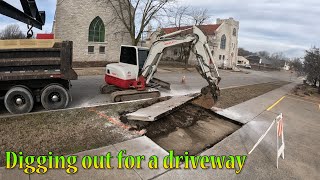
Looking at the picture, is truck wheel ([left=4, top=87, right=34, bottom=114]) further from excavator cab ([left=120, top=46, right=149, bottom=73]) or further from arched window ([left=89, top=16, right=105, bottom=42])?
arched window ([left=89, top=16, right=105, bottom=42])

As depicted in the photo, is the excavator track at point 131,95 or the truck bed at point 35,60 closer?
the truck bed at point 35,60

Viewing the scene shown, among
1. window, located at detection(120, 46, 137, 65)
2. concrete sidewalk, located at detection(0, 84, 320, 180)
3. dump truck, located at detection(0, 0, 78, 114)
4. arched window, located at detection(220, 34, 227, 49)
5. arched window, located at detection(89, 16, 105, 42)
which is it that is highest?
arched window, located at detection(220, 34, 227, 49)

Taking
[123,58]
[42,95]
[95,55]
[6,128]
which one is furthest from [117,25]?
[6,128]

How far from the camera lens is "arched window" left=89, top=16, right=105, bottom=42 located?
85.6ft

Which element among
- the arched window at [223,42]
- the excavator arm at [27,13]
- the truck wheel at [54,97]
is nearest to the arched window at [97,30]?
the truck wheel at [54,97]

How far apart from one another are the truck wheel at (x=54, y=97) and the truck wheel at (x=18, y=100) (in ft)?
1.43

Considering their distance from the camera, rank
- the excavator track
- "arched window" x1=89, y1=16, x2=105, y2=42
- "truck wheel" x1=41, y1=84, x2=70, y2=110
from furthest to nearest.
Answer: "arched window" x1=89, y1=16, x2=105, y2=42
the excavator track
"truck wheel" x1=41, y1=84, x2=70, y2=110

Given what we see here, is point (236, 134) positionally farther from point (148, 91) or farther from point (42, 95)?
point (42, 95)

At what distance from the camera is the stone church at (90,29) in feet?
80.6

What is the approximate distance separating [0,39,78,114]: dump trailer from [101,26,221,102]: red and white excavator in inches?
97.2

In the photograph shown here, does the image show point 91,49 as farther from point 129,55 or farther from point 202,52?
point 202,52

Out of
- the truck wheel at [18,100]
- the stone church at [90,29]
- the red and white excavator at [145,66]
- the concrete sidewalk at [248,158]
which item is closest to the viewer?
the concrete sidewalk at [248,158]

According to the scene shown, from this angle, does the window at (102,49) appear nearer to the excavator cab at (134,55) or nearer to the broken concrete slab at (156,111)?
the excavator cab at (134,55)

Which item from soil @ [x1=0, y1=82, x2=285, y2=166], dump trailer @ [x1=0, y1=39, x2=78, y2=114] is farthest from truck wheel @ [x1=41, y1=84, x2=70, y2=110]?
soil @ [x1=0, y1=82, x2=285, y2=166]
